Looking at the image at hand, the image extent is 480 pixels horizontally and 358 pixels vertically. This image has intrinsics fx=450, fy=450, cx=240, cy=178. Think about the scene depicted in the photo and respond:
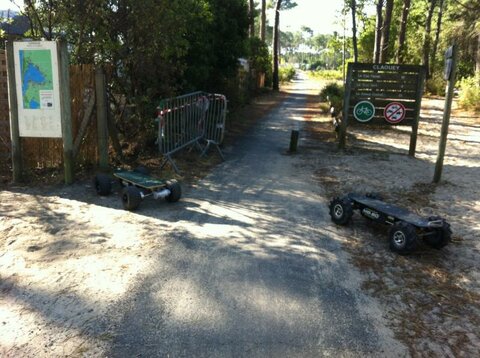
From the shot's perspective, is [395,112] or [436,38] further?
[436,38]

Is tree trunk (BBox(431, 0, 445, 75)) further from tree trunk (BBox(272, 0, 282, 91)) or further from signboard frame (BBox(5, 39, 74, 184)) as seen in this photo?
signboard frame (BBox(5, 39, 74, 184))

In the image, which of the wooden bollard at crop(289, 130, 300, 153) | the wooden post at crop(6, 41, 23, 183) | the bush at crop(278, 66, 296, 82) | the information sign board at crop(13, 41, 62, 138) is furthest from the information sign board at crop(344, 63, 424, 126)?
the bush at crop(278, 66, 296, 82)

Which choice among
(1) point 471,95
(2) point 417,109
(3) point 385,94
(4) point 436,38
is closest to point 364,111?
(3) point 385,94

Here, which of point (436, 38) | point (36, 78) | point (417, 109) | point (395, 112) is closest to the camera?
point (36, 78)

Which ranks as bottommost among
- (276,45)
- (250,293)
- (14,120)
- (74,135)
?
(250,293)

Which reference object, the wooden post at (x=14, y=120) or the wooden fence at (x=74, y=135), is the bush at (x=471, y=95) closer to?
the wooden fence at (x=74, y=135)

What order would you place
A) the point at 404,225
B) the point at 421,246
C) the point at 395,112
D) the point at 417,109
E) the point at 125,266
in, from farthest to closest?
the point at 395,112, the point at 417,109, the point at 421,246, the point at 404,225, the point at 125,266

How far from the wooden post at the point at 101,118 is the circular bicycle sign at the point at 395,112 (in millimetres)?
6884

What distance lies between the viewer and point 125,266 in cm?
456

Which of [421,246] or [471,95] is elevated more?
[471,95]

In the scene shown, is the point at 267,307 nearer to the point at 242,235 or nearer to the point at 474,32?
the point at 242,235

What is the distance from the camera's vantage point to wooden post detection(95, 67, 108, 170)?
7.80 m

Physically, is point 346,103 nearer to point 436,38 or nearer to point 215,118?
point 215,118

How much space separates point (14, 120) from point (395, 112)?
852cm
